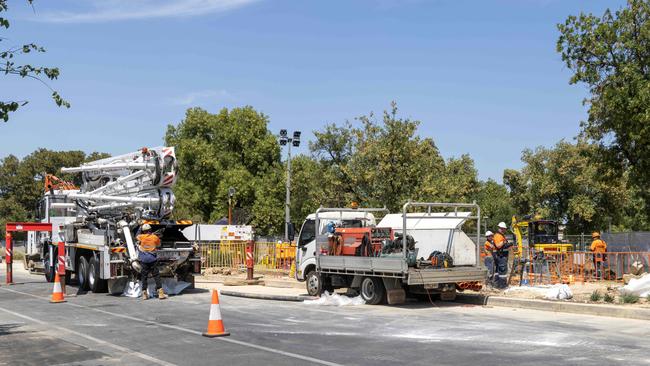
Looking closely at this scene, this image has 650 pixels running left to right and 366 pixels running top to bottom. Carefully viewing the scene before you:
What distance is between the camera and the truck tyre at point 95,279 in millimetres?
20422

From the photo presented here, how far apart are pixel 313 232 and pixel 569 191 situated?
37844 mm

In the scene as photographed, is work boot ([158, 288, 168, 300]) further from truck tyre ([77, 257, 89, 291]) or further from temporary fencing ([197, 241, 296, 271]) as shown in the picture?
temporary fencing ([197, 241, 296, 271])

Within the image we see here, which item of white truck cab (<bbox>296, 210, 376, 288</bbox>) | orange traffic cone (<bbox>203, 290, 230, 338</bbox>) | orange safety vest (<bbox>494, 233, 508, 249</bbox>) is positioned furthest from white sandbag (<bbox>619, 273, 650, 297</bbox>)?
orange traffic cone (<bbox>203, 290, 230, 338</bbox>)

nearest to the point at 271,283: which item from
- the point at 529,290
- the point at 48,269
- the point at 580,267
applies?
the point at 48,269

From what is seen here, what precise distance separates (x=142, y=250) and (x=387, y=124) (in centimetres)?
1668

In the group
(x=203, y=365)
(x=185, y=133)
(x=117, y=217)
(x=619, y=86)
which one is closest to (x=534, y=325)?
(x=203, y=365)

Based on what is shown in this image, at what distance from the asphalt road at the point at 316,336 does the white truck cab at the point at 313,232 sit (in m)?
2.29

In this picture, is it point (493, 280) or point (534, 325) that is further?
point (493, 280)

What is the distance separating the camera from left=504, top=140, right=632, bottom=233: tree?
50.8m

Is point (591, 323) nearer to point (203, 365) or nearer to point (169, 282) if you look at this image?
point (203, 365)

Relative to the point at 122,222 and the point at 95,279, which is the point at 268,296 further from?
the point at 95,279

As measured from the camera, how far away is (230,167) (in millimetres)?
60812

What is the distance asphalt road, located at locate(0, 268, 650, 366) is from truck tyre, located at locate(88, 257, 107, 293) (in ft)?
10.5

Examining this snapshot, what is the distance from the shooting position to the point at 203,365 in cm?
934
